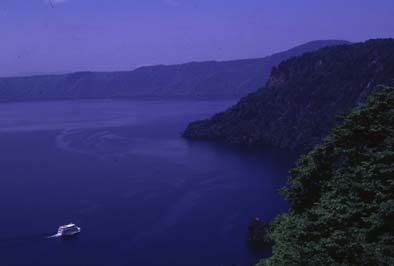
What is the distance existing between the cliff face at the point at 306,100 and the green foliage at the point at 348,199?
81951 mm

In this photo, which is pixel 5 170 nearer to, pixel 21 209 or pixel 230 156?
pixel 21 209

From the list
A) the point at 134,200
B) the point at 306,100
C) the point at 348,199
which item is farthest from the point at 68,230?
the point at 306,100

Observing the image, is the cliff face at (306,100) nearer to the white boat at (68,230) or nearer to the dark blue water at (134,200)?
the dark blue water at (134,200)

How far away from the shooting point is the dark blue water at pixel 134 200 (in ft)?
151

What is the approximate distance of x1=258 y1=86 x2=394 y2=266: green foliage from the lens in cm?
1247

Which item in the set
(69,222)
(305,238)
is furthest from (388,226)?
(69,222)

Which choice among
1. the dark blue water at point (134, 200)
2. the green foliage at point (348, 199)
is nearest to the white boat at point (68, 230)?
the dark blue water at point (134, 200)

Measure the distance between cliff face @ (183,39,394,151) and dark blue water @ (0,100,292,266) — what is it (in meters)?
10.0

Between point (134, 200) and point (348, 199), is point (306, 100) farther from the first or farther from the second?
point (348, 199)

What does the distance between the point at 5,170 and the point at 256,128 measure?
56.0 m

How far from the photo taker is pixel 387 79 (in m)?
98.8

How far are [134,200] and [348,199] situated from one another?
162 feet

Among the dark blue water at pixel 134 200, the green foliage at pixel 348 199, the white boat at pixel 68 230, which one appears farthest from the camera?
the white boat at pixel 68 230

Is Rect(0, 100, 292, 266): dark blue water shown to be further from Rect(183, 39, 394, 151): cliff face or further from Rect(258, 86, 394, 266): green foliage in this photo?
Rect(258, 86, 394, 266): green foliage
